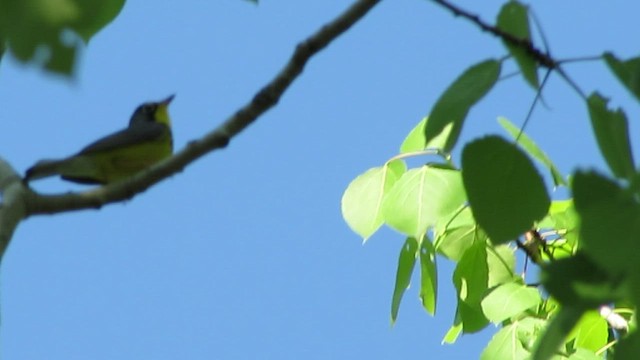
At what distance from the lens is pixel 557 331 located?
0.72 m

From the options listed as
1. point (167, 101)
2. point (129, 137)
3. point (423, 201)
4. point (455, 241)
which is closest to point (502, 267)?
point (455, 241)

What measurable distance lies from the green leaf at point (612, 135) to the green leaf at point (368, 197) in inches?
52.2

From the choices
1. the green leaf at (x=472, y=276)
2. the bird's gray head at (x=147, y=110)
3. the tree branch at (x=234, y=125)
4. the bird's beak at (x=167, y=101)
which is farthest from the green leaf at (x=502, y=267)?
the bird's beak at (x=167, y=101)

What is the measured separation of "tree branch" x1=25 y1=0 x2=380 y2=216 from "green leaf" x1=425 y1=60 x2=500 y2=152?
0.32 metres

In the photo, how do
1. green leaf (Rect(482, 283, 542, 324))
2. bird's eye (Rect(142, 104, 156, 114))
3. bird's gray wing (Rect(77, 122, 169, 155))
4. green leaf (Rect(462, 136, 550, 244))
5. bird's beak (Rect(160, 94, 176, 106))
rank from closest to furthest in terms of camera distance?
green leaf (Rect(462, 136, 550, 244)) → green leaf (Rect(482, 283, 542, 324)) → bird's gray wing (Rect(77, 122, 169, 155)) → bird's eye (Rect(142, 104, 156, 114)) → bird's beak (Rect(160, 94, 176, 106))

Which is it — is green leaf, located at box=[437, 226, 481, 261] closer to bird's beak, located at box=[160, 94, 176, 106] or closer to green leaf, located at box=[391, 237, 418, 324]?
green leaf, located at box=[391, 237, 418, 324]

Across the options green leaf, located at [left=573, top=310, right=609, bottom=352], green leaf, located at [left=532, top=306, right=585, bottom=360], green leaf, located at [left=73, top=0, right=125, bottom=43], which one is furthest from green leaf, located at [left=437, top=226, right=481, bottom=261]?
green leaf, located at [left=73, top=0, right=125, bottom=43]

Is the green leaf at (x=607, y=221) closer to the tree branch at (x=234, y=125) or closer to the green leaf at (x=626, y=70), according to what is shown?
the green leaf at (x=626, y=70)

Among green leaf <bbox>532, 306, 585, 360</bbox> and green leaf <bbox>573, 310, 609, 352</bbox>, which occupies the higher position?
green leaf <bbox>532, 306, 585, 360</bbox>

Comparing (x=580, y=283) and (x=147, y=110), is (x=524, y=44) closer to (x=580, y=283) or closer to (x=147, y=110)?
(x=580, y=283)

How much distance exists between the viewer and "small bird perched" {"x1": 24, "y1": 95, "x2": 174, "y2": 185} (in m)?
3.44

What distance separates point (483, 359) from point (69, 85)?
181cm

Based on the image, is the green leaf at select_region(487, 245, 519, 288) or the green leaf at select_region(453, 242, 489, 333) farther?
the green leaf at select_region(487, 245, 519, 288)

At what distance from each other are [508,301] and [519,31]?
1323 mm
